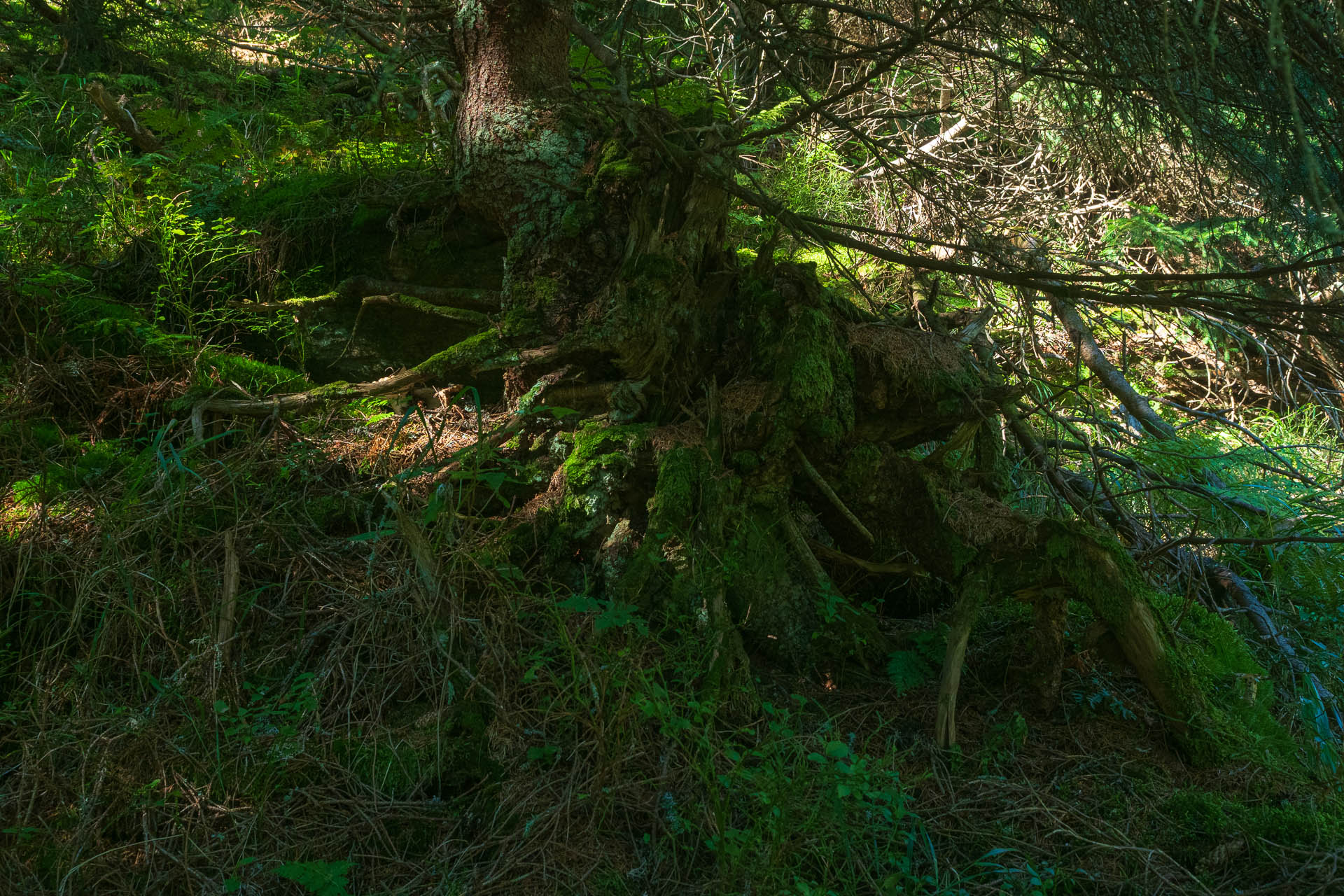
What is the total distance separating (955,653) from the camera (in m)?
3.42

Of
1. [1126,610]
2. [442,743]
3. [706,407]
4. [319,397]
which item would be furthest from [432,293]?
[1126,610]

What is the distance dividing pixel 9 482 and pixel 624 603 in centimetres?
285

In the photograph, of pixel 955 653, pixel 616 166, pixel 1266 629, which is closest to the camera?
pixel 955 653

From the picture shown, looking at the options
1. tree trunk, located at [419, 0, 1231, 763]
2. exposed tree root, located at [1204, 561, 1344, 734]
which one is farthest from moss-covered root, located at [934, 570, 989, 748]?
exposed tree root, located at [1204, 561, 1344, 734]

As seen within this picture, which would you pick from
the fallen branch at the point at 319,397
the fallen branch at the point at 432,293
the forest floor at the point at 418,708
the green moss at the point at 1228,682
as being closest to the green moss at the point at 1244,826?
the forest floor at the point at 418,708

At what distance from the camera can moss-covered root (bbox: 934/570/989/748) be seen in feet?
10.8

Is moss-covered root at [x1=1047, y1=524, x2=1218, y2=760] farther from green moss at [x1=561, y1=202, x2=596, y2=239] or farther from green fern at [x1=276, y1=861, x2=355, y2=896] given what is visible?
green fern at [x1=276, y1=861, x2=355, y2=896]

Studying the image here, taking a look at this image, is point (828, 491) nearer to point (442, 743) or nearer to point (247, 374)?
point (442, 743)

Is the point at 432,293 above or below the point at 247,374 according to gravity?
above

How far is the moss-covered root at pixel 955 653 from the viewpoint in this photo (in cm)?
328

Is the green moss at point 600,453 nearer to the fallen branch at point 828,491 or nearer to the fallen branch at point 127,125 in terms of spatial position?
the fallen branch at point 828,491

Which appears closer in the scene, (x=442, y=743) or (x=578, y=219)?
(x=442, y=743)

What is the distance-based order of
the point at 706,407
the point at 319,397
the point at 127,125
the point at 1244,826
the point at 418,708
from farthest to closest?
the point at 127,125 < the point at 319,397 < the point at 706,407 < the point at 418,708 < the point at 1244,826

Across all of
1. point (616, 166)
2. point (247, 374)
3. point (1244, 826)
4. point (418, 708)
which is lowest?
point (418, 708)
